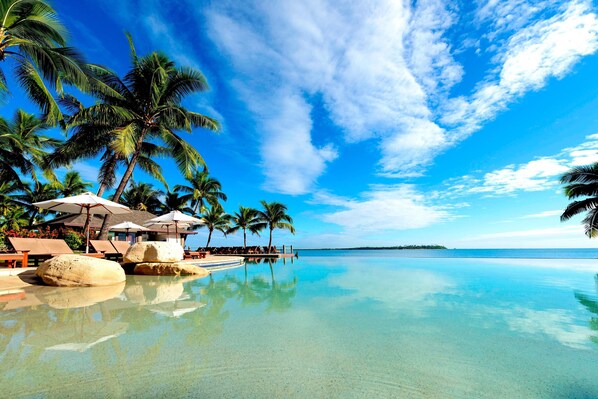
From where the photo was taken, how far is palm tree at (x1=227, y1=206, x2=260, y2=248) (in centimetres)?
3253

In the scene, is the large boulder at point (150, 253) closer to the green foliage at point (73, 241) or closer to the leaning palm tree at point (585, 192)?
the green foliage at point (73, 241)

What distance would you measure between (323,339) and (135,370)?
2.21 m

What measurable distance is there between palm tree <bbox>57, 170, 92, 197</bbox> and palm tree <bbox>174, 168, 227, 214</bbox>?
8.85 m

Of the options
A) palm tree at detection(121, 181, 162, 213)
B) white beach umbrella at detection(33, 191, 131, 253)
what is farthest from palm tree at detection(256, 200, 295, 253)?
white beach umbrella at detection(33, 191, 131, 253)

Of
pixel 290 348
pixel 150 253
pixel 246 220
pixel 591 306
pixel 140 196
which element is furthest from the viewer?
pixel 246 220

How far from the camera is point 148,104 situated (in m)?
13.0

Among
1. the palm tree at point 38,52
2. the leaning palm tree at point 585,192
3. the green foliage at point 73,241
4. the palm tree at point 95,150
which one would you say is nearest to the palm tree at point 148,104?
the palm tree at point 95,150

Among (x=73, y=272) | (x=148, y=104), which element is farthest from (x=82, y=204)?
(x=148, y=104)

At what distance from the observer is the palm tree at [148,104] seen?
1248 cm

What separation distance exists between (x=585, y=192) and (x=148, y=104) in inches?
980

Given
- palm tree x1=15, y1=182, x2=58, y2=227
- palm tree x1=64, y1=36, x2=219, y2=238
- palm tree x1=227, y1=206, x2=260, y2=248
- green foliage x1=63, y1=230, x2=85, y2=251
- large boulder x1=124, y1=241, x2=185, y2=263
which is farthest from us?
palm tree x1=227, y1=206, x2=260, y2=248

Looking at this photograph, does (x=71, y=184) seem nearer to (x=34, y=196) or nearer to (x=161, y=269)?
(x=34, y=196)

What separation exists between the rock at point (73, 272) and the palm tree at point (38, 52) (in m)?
4.03

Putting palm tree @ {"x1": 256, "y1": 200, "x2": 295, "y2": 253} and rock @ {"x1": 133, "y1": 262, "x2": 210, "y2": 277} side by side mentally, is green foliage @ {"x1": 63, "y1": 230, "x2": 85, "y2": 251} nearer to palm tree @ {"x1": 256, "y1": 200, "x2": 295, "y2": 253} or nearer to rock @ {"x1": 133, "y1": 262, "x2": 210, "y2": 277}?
rock @ {"x1": 133, "y1": 262, "x2": 210, "y2": 277}
